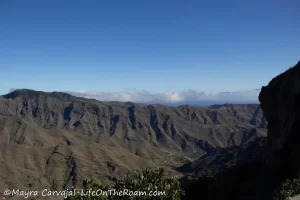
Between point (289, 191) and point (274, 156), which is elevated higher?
point (289, 191)

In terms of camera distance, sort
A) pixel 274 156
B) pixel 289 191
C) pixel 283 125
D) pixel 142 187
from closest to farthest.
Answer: pixel 142 187
pixel 289 191
pixel 274 156
pixel 283 125

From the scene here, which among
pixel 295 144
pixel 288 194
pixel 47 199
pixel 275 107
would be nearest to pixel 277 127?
pixel 275 107

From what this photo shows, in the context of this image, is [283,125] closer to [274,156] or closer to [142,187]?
[274,156]

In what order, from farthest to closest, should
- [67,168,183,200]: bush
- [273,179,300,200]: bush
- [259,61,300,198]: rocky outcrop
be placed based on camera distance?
1. [259,61,300,198]: rocky outcrop
2. [273,179,300,200]: bush
3. [67,168,183,200]: bush

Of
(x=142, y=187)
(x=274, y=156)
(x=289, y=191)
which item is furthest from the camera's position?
(x=274, y=156)

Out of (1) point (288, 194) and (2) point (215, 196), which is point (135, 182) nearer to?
(1) point (288, 194)

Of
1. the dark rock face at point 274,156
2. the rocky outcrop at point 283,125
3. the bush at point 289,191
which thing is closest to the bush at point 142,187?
the bush at point 289,191

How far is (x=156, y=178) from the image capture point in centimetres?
2694

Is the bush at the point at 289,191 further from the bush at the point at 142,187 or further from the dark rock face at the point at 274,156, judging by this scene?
the bush at the point at 142,187

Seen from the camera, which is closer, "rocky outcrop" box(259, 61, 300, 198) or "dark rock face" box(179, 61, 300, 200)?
"dark rock face" box(179, 61, 300, 200)

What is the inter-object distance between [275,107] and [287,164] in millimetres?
29170

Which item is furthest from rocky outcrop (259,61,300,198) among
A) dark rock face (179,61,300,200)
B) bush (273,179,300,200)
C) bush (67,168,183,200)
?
bush (67,168,183,200)

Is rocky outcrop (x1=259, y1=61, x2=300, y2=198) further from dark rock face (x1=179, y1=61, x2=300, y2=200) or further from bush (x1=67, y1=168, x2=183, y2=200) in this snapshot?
bush (x1=67, y1=168, x2=183, y2=200)

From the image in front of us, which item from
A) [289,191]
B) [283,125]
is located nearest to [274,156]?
[283,125]
